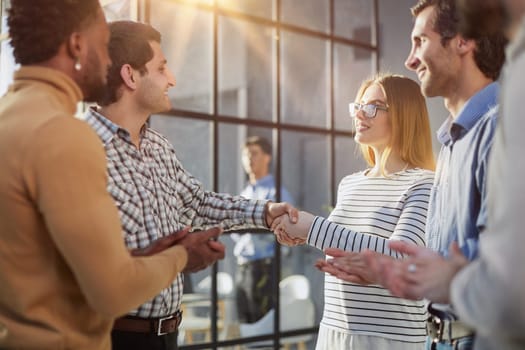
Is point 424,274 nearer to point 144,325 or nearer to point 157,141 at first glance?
point 144,325

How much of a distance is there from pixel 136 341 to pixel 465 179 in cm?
103

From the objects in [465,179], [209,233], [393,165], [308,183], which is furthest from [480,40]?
[308,183]

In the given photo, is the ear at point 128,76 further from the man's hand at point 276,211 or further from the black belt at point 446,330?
the black belt at point 446,330

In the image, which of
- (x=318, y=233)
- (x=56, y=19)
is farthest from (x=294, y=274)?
(x=56, y=19)

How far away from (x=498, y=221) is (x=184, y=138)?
229 centimetres

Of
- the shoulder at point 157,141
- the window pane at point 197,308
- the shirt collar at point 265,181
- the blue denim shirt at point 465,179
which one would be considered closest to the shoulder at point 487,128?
the blue denim shirt at point 465,179

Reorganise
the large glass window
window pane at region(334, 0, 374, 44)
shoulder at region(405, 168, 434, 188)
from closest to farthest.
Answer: shoulder at region(405, 168, 434, 188) < the large glass window < window pane at region(334, 0, 374, 44)

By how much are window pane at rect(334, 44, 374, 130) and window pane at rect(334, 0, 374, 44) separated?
10cm

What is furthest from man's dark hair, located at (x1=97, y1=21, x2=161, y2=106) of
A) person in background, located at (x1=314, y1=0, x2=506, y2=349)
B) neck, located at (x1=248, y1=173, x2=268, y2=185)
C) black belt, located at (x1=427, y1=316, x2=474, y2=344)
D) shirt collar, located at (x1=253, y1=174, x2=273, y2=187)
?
neck, located at (x1=248, y1=173, x2=268, y2=185)

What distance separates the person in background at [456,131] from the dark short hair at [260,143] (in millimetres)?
2085

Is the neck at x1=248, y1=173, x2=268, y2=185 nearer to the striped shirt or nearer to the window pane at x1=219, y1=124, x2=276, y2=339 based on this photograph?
the window pane at x1=219, y1=124, x2=276, y2=339

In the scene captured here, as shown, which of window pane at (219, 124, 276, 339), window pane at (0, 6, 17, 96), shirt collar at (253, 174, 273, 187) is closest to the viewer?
window pane at (0, 6, 17, 96)

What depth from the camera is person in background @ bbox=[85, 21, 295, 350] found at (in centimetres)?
180

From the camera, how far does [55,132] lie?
47.4 inches
